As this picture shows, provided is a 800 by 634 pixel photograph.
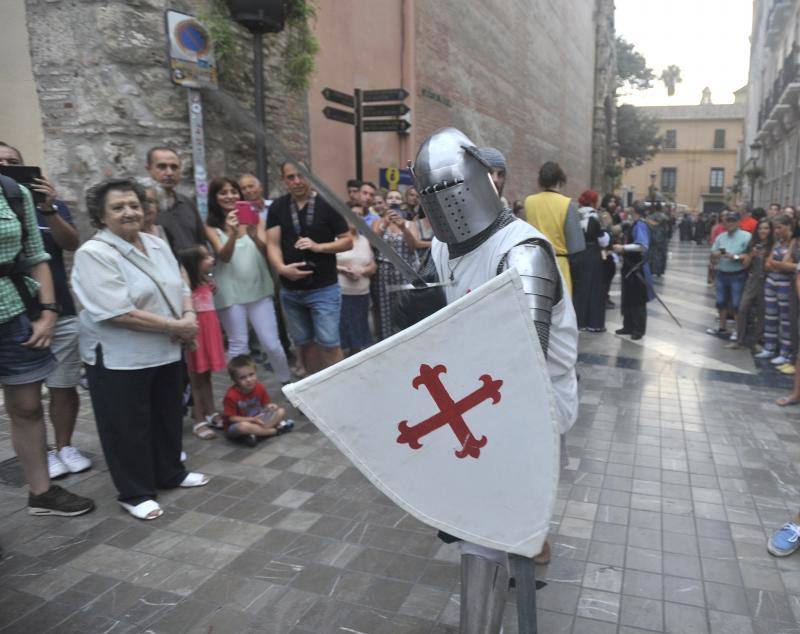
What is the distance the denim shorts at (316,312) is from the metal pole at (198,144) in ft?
6.00

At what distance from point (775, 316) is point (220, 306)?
5.58 metres

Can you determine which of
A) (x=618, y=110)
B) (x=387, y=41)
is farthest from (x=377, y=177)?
(x=618, y=110)

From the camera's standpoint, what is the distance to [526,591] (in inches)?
68.7

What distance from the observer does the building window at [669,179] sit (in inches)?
2215

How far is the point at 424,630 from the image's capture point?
2.27m

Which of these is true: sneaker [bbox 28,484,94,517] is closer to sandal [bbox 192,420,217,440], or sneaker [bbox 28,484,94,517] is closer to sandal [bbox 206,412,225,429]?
sandal [bbox 192,420,217,440]

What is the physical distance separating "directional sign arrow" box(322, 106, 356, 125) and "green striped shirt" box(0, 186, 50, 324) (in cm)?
401

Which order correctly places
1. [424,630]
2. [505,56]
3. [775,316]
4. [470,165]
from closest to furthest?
[470,165] < [424,630] < [775,316] < [505,56]

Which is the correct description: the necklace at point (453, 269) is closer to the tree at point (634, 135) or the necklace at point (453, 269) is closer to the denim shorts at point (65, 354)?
the denim shorts at point (65, 354)

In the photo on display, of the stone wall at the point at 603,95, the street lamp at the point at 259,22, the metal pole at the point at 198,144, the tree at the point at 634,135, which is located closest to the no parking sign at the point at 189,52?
the metal pole at the point at 198,144

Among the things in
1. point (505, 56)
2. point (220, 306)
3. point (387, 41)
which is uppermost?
point (505, 56)

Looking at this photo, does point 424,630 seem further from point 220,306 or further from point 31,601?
point 220,306

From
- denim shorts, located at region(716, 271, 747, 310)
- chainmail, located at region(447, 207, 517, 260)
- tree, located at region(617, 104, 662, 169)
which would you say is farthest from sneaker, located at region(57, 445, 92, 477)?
tree, located at region(617, 104, 662, 169)

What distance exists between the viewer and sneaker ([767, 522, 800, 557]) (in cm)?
274
